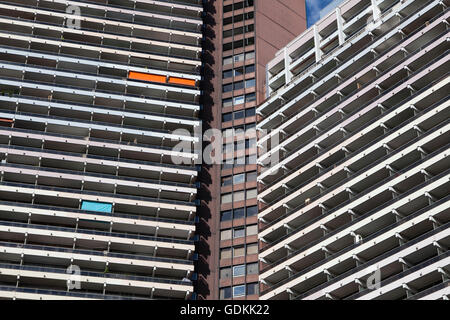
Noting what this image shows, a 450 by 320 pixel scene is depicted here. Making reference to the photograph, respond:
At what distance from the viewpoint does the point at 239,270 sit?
88.2m

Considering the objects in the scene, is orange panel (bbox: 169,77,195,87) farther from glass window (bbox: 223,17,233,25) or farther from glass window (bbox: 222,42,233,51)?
glass window (bbox: 223,17,233,25)

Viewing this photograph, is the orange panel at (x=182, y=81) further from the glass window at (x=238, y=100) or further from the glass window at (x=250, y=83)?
the glass window at (x=250, y=83)

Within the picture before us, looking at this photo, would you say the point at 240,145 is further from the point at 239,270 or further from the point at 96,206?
the point at 96,206

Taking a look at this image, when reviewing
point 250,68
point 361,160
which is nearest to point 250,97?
point 250,68

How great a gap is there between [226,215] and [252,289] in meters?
9.70

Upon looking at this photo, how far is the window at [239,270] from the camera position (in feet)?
289

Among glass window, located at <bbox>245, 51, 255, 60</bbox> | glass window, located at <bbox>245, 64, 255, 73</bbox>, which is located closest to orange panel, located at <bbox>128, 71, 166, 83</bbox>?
glass window, located at <bbox>245, 64, 255, 73</bbox>

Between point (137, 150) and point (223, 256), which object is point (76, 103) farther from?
point (223, 256)

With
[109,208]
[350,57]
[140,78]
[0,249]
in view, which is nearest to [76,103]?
[140,78]

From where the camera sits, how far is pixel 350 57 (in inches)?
3546

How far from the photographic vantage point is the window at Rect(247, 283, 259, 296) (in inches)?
3413

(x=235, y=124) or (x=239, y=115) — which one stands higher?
(x=239, y=115)

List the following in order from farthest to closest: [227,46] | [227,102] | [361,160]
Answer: [227,46]
[227,102]
[361,160]

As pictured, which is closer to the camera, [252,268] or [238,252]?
[252,268]
